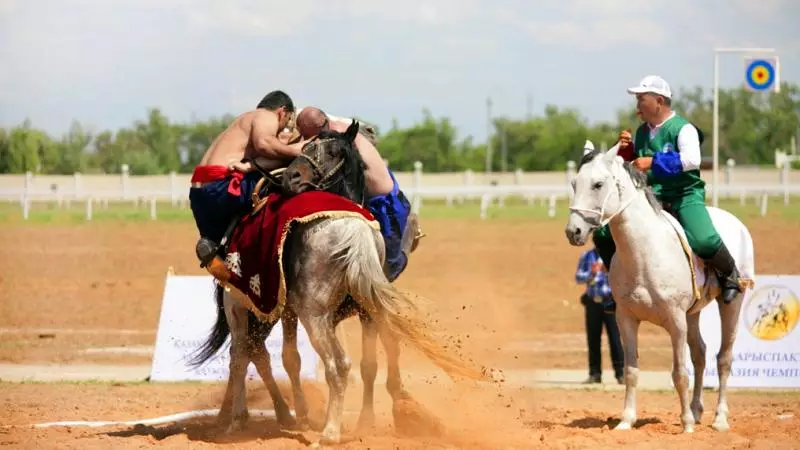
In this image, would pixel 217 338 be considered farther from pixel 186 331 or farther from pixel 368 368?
pixel 186 331

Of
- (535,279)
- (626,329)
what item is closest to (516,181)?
(535,279)

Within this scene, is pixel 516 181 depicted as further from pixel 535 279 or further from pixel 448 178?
pixel 535 279

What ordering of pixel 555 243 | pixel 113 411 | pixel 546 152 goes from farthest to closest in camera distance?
pixel 546 152 → pixel 555 243 → pixel 113 411

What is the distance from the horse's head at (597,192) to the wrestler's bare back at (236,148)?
2.18 metres

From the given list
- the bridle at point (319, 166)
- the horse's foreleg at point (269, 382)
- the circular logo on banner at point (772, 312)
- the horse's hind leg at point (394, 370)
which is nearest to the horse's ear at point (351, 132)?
the bridle at point (319, 166)

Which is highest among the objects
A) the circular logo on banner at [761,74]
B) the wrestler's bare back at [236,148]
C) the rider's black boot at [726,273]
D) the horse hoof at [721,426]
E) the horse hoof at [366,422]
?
the circular logo on banner at [761,74]

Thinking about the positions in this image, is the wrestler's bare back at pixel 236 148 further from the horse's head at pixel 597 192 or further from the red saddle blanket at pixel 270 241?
the horse's head at pixel 597 192

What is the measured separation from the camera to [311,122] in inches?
368

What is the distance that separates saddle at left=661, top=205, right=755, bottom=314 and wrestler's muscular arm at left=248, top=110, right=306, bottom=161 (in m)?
2.92

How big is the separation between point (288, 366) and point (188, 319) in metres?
4.17

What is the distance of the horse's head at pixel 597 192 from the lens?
917cm

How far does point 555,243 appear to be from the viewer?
2750cm

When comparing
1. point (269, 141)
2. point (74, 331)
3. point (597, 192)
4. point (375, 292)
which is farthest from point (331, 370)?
point (74, 331)

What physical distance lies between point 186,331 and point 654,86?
235 inches
